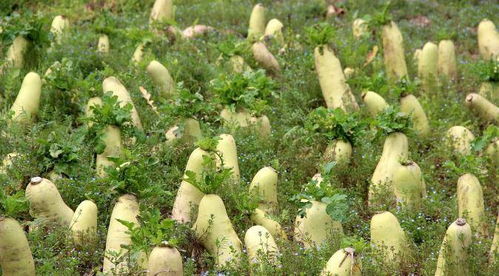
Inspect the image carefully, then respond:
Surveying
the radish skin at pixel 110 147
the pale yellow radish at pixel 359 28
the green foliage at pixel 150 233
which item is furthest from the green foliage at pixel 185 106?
the pale yellow radish at pixel 359 28

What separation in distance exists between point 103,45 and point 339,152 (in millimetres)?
2870

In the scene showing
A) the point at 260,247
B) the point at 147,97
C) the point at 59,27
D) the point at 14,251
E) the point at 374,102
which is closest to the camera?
the point at 14,251

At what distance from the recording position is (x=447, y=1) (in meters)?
10.4

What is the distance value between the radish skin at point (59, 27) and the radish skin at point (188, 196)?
3.01 m

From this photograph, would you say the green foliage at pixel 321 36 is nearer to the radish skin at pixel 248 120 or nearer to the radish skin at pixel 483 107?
the radish skin at pixel 248 120

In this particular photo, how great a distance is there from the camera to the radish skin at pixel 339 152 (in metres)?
6.10

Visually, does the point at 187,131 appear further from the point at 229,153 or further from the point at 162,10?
the point at 162,10

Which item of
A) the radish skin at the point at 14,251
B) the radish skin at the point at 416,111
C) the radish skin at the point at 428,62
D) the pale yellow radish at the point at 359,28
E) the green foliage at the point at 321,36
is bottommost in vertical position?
the radish skin at the point at 14,251

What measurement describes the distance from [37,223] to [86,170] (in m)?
0.74

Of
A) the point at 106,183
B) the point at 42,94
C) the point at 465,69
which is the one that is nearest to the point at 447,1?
the point at 465,69

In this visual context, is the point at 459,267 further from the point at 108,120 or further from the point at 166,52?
the point at 166,52

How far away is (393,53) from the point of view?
7.89 m

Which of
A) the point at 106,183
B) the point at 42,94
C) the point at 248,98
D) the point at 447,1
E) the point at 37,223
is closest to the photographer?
the point at 37,223

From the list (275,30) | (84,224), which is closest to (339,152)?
(84,224)
